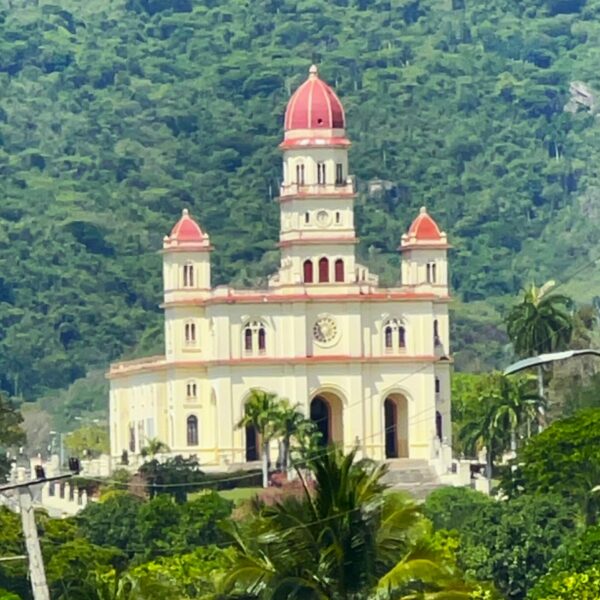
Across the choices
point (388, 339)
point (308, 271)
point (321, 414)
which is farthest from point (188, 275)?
point (388, 339)

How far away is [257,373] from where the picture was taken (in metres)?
159

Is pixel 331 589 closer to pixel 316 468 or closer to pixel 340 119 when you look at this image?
pixel 316 468

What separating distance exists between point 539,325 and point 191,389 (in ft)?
53.1

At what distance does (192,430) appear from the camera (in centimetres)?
15850

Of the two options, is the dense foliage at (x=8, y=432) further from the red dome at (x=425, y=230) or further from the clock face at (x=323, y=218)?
the red dome at (x=425, y=230)

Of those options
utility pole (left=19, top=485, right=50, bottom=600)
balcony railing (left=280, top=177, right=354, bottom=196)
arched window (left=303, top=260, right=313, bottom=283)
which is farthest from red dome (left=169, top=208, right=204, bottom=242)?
utility pole (left=19, top=485, right=50, bottom=600)

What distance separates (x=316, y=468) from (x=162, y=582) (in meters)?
15.7

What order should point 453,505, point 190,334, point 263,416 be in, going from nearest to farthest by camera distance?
point 453,505 < point 263,416 < point 190,334

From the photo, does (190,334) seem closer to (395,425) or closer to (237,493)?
(395,425)

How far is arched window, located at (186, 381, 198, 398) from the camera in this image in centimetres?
15950

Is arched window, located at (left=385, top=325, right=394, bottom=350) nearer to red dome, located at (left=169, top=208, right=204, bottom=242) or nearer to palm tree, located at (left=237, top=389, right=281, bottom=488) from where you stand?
palm tree, located at (left=237, top=389, right=281, bottom=488)

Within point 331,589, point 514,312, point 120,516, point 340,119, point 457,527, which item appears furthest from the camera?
point 340,119

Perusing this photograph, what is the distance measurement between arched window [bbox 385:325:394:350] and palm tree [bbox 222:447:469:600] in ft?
331

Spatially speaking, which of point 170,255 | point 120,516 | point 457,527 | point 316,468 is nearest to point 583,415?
point 457,527
